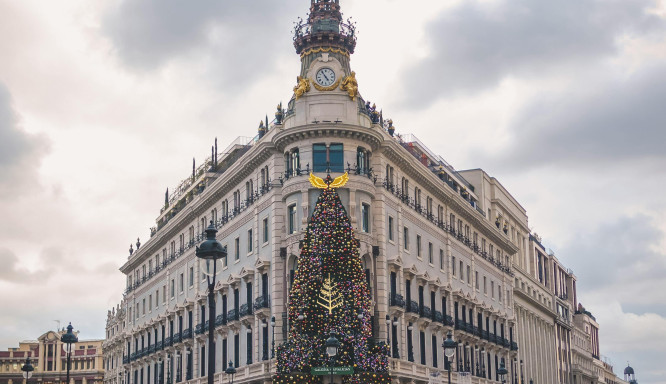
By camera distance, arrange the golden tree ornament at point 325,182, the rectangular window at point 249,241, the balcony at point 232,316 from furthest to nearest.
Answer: the balcony at point 232,316 → the rectangular window at point 249,241 → the golden tree ornament at point 325,182

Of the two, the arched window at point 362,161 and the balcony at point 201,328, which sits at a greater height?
the arched window at point 362,161

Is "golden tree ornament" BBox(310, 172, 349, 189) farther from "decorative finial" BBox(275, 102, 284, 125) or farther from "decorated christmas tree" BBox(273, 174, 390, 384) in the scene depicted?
"decorative finial" BBox(275, 102, 284, 125)

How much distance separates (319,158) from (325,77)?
17.7 feet

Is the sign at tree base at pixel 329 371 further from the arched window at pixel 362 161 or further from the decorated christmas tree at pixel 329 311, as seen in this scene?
the arched window at pixel 362 161

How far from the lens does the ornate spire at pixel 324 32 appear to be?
214 ft

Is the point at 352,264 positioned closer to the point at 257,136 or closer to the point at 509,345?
the point at 257,136

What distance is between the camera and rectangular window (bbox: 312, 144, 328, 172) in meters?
61.1

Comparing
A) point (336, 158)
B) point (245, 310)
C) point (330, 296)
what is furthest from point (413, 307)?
point (336, 158)

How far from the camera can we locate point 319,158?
201 ft

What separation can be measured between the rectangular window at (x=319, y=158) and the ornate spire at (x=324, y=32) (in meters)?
7.56

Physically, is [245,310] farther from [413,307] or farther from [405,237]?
[405,237]

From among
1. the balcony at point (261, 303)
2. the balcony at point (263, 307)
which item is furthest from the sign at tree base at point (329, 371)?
the balcony at point (261, 303)

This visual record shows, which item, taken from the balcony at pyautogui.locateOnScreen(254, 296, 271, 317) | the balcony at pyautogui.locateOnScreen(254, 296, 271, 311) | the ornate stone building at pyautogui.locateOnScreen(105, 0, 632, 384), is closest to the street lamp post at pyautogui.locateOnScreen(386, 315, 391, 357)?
the ornate stone building at pyautogui.locateOnScreen(105, 0, 632, 384)

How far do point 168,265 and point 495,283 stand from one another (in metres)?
30.2
